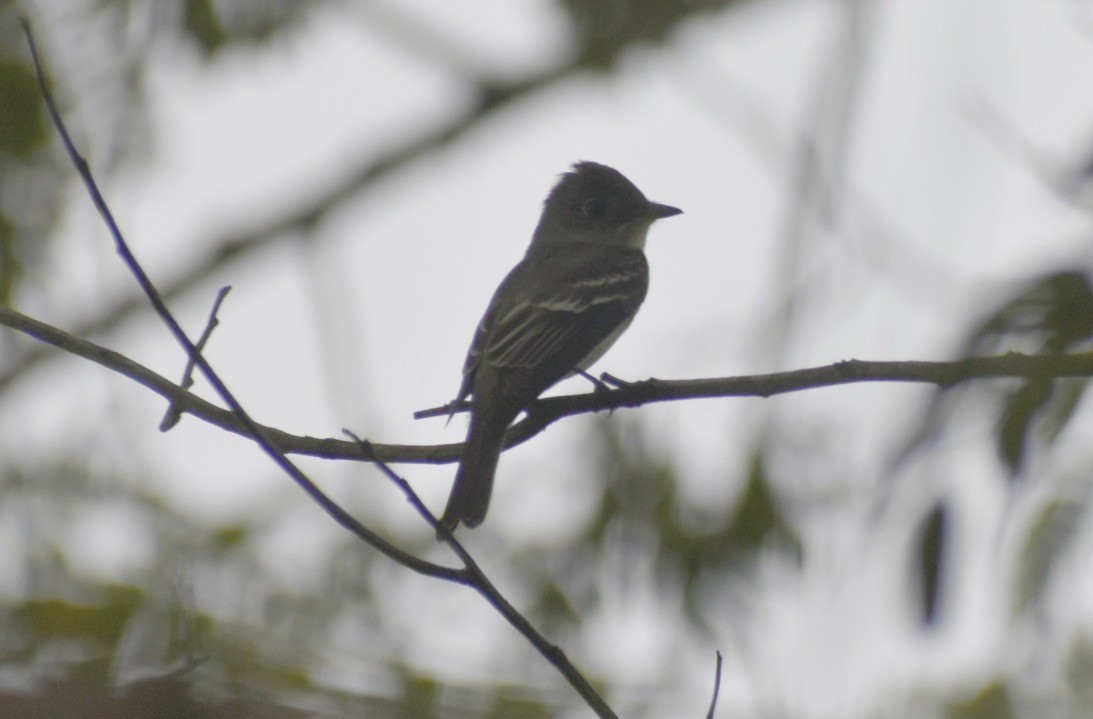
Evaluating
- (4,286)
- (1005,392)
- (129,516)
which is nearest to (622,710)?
(1005,392)

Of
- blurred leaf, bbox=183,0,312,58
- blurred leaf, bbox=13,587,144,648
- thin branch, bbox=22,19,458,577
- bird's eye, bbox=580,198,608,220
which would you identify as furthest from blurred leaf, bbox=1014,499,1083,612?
blurred leaf, bbox=183,0,312,58

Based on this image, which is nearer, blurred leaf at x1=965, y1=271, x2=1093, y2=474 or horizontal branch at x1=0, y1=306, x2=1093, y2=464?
blurred leaf at x1=965, y1=271, x2=1093, y2=474

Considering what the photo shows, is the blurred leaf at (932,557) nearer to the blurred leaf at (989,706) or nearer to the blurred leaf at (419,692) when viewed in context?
the blurred leaf at (419,692)

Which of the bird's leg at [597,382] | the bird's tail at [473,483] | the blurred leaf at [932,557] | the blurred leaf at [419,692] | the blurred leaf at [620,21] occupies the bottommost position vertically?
the blurred leaf at [419,692]

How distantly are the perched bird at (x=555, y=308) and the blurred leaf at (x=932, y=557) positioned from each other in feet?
5.27

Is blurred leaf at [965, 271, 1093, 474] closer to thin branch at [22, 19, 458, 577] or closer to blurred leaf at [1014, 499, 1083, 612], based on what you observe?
blurred leaf at [1014, 499, 1083, 612]

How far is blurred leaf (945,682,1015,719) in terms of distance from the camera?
20.8 feet

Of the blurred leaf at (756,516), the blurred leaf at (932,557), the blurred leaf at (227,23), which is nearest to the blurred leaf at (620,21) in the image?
the blurred leaf at (227,23)

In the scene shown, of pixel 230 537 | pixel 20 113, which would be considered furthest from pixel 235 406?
pixel 20 113

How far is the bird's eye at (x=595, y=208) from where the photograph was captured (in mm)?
7398

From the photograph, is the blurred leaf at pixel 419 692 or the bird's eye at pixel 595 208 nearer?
the blurred leaf at pixel 419 692

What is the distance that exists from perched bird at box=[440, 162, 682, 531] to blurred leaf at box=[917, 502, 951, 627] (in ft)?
5.27

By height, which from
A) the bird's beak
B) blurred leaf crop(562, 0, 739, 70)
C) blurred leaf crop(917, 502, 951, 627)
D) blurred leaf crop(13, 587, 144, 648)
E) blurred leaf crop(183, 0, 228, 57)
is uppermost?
blurred leaf crop(562, 0, 739, 70)

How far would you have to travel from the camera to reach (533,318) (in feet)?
18.7
